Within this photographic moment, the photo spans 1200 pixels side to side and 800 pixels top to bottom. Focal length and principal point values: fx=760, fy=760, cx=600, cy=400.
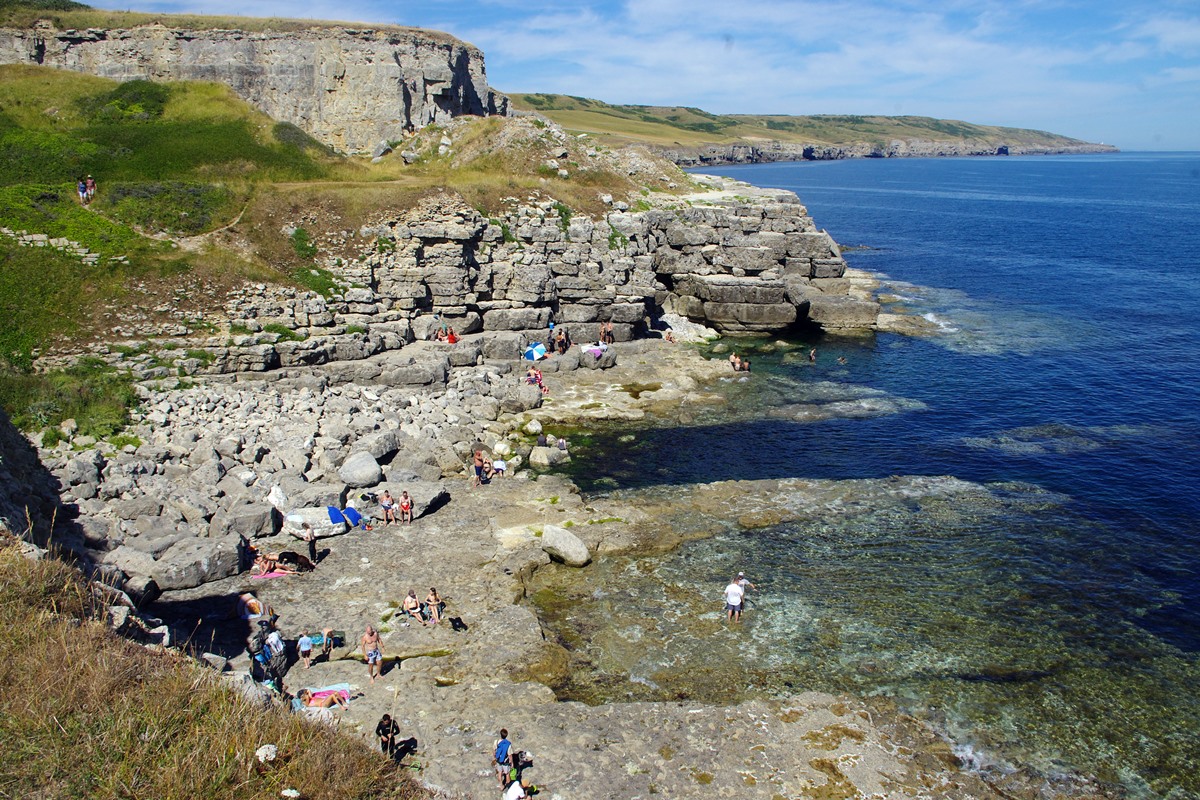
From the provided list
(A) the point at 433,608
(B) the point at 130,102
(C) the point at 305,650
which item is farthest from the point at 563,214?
(C) the point at 305,650

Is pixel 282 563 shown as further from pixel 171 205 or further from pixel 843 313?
pixel 843 313

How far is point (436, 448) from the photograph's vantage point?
34.7 m

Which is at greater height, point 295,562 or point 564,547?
point 564,547

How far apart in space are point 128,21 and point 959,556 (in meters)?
68.8

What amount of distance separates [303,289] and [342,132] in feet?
82.4

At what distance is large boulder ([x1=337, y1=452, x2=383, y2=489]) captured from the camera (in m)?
31.4

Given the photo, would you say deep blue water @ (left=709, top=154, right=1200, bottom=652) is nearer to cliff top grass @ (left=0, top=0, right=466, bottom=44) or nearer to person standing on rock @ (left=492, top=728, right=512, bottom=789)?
person standing on rock @ (left=492, top=728, right=512, bottom=789)

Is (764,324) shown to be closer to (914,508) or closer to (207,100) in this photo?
(914,508)

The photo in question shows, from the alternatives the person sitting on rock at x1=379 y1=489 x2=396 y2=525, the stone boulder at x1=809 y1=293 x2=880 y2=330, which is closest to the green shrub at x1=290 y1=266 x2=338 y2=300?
the person sitting on rock at x1=379 y1=489 x2=396 y2=525

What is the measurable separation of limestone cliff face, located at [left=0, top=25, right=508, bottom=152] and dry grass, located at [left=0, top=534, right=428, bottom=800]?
56665 mm

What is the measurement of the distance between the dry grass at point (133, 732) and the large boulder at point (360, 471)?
55.1ft

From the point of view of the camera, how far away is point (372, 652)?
20.3 m

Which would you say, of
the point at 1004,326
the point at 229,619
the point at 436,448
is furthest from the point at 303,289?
the point at 1004,326

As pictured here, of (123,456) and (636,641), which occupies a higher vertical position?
(123,456)
